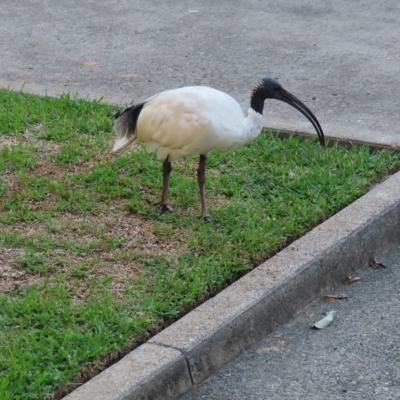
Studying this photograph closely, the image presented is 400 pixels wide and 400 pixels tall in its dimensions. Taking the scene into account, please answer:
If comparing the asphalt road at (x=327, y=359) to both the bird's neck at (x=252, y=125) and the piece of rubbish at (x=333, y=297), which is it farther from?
the bird's neck at (x=252, y=125)

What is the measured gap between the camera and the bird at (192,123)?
4.37 metres

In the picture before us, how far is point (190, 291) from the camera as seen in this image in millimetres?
3936

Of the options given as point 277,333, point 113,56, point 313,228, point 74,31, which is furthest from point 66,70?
point 277,333

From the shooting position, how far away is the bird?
4.37 metres

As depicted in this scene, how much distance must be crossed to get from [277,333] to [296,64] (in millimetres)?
3964

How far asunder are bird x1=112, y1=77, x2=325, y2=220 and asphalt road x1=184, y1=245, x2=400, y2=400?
3.07 feet

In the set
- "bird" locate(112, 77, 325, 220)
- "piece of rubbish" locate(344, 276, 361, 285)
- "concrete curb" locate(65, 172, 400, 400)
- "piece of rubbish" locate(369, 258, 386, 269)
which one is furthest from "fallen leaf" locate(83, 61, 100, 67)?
"piece of rubbish" locate(344, 276, 361, 285)

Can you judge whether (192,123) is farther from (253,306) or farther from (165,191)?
(253,306)

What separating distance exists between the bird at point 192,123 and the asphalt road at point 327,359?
937 mm

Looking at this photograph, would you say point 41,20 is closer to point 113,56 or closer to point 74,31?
point 74,31

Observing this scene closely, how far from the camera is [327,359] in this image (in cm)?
371

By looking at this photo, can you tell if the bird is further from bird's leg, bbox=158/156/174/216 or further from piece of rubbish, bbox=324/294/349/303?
piece of rubbish, bbox=324/294/349/303

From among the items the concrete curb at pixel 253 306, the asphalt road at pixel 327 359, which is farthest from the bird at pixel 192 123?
the asphalt road at pixel 327 359

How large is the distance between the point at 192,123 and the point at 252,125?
369 millimetres
